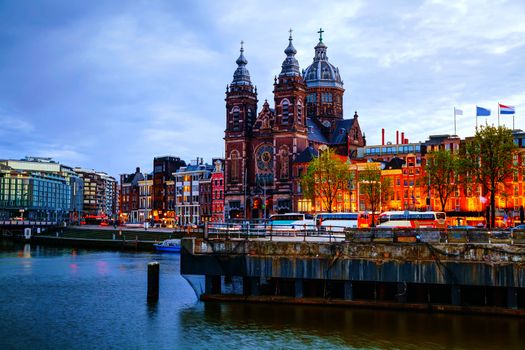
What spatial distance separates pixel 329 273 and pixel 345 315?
10.00 ft

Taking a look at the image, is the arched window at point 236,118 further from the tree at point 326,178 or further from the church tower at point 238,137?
the tree at point 326,178

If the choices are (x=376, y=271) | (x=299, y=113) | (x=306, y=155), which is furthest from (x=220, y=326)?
(x=299, y=113)

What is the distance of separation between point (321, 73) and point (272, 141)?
3482 cm

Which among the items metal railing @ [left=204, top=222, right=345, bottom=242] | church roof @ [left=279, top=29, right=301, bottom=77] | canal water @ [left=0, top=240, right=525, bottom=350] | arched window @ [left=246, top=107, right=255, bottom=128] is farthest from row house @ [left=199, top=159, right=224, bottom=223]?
canal water @ [left=0, top=240, right=525, bottom=350]

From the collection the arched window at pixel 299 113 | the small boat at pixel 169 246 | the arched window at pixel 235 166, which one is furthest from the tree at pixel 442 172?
the arched window at pixel 235 166

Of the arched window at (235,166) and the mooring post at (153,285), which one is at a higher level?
the arched window at (235,166)

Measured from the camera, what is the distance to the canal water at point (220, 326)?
39000 mm

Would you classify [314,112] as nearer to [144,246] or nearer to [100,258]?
[144,246]

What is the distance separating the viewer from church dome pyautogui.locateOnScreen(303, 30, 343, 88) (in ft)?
617

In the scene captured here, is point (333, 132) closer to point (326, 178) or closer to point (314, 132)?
point (314, 132)

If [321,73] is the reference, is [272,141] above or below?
below

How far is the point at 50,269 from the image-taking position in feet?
278

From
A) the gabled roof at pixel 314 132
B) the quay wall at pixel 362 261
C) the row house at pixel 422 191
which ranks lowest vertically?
the quay wall at pixel 362 261

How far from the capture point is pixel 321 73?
18900 cm
